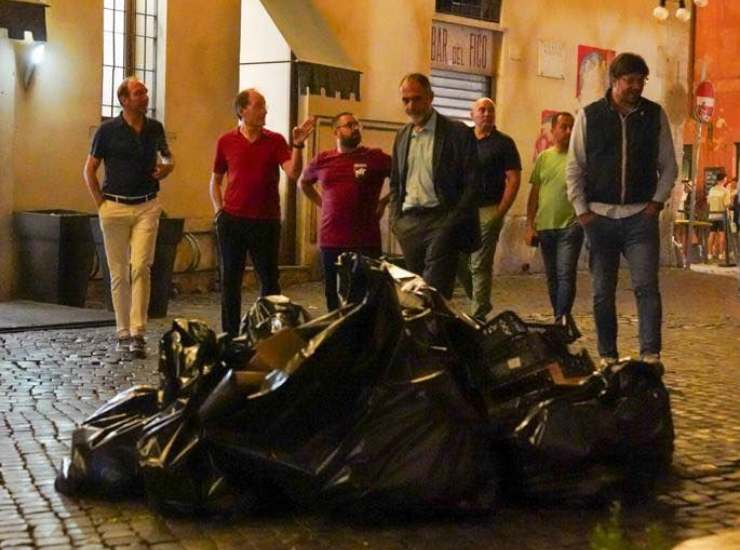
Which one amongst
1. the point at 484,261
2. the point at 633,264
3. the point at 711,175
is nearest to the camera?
the point at 633,264

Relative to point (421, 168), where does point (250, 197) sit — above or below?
below

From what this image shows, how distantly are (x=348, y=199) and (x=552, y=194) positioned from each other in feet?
5.96

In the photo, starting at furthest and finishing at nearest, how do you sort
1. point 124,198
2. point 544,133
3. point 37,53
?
point 544,133, point 37,53, point 124,198

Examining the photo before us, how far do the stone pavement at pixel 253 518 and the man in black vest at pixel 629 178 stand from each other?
691mm

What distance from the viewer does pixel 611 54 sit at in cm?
2073

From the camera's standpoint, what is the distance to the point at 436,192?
7926 millimetres

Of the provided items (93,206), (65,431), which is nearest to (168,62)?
(93,206)

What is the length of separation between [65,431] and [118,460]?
1.44 metres

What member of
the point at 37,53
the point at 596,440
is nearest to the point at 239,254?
the point at 596,440

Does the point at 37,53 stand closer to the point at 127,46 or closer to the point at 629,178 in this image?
the point at 127,46

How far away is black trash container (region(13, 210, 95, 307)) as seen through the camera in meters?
12.2

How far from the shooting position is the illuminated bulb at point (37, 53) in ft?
42.0

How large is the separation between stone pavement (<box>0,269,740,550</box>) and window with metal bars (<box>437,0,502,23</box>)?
891 cm

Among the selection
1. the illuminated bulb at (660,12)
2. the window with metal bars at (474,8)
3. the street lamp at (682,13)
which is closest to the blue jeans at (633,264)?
the window with metal bars at (474,8)
